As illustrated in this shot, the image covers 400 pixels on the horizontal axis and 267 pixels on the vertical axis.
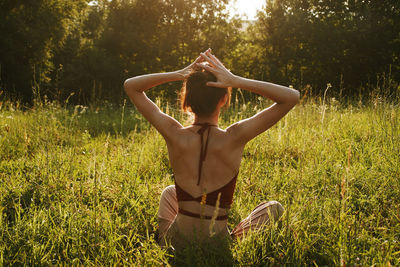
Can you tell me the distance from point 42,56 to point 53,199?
15.9 m

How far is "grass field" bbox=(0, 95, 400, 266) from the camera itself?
201 cm

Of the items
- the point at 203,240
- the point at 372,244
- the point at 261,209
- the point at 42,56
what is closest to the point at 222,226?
the point at 203,240

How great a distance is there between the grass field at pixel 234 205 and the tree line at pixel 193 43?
12.7 meters

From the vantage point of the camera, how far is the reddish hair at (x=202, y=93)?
1.99 metres

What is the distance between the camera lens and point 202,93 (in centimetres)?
199

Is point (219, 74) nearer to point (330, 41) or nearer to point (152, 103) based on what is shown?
point (152, 103)

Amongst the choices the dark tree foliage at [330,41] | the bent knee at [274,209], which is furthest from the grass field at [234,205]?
the dark tree foliage at [330,41]

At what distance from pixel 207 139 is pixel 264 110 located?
0.41m

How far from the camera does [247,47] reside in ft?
70.3

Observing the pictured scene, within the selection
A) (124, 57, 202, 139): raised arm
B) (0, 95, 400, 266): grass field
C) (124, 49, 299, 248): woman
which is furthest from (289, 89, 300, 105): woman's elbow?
(124, 57, 202, 139): raised arm

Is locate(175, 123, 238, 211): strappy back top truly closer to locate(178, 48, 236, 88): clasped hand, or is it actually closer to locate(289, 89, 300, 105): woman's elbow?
locate(178, 48, 236, 88): clasped hand

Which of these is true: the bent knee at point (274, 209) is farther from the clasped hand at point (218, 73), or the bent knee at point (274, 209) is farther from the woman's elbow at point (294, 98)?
the clasped hand at point (218, 73)

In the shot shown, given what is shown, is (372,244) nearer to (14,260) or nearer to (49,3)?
(14,260)

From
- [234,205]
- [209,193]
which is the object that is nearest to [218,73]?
[209,193]
